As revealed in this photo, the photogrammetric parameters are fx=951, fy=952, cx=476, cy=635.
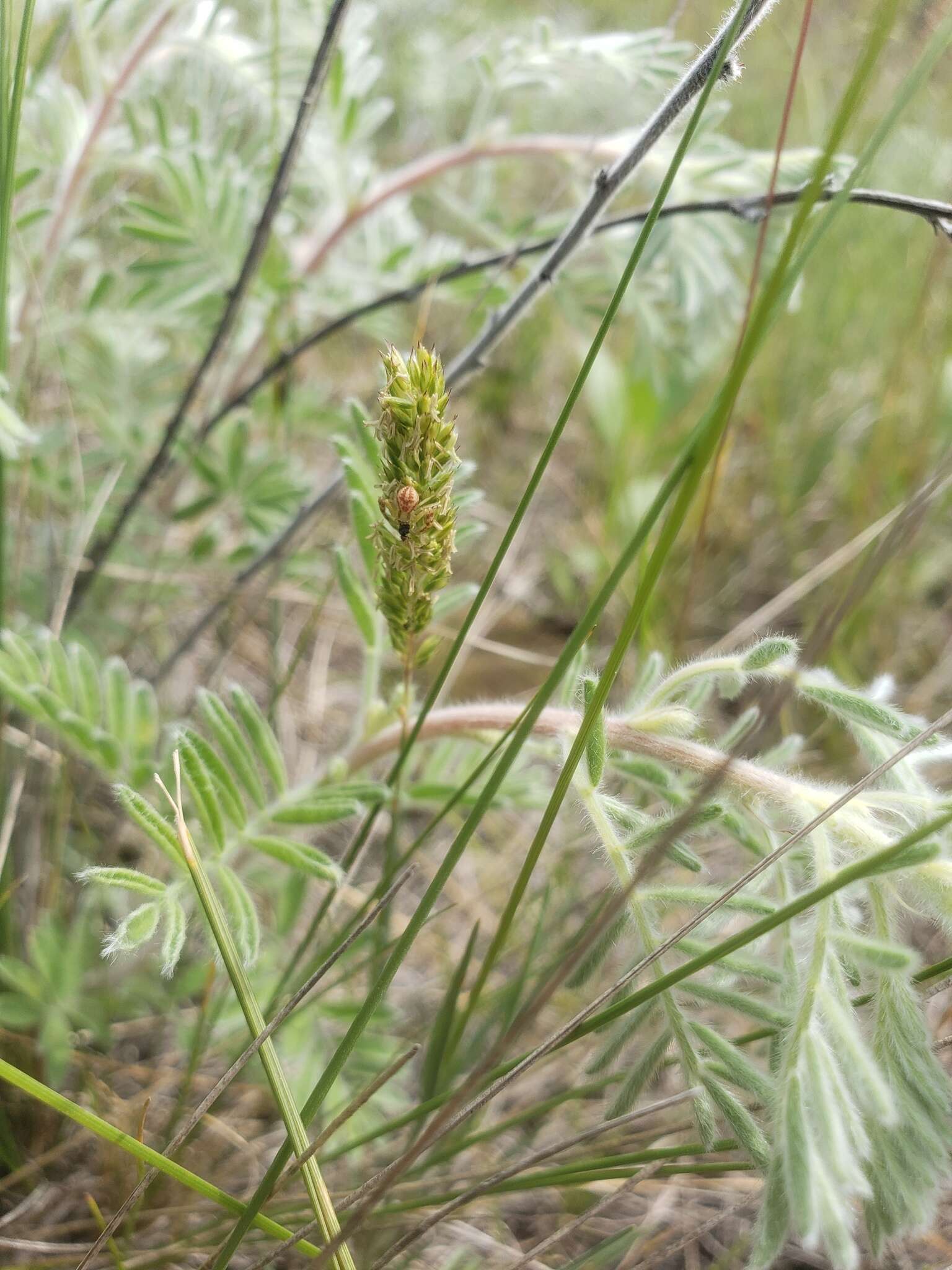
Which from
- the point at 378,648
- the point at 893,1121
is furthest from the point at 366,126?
the point at 893,1121

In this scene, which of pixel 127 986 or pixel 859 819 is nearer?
pixel 859 819

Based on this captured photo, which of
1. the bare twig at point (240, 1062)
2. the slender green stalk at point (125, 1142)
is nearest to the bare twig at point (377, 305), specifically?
the bare twig at point (240, 1062)

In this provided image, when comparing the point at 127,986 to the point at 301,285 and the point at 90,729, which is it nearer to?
the point at 90,729

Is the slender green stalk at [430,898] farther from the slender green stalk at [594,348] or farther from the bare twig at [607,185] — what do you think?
the bare twig at [607,185]

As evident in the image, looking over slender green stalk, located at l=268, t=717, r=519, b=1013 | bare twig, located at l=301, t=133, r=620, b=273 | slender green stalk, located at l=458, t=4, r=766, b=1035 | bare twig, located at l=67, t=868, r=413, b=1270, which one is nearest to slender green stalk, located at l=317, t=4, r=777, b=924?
slender green stalk, located at l=458, t=4, r=766, b=1035

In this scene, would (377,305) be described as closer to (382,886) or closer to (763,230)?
(763,230)

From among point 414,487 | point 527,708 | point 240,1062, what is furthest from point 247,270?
point 240,1062

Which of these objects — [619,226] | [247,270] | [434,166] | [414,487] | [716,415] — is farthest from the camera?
[434,166]

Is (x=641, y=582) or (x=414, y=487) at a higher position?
(x=414, y=487)
